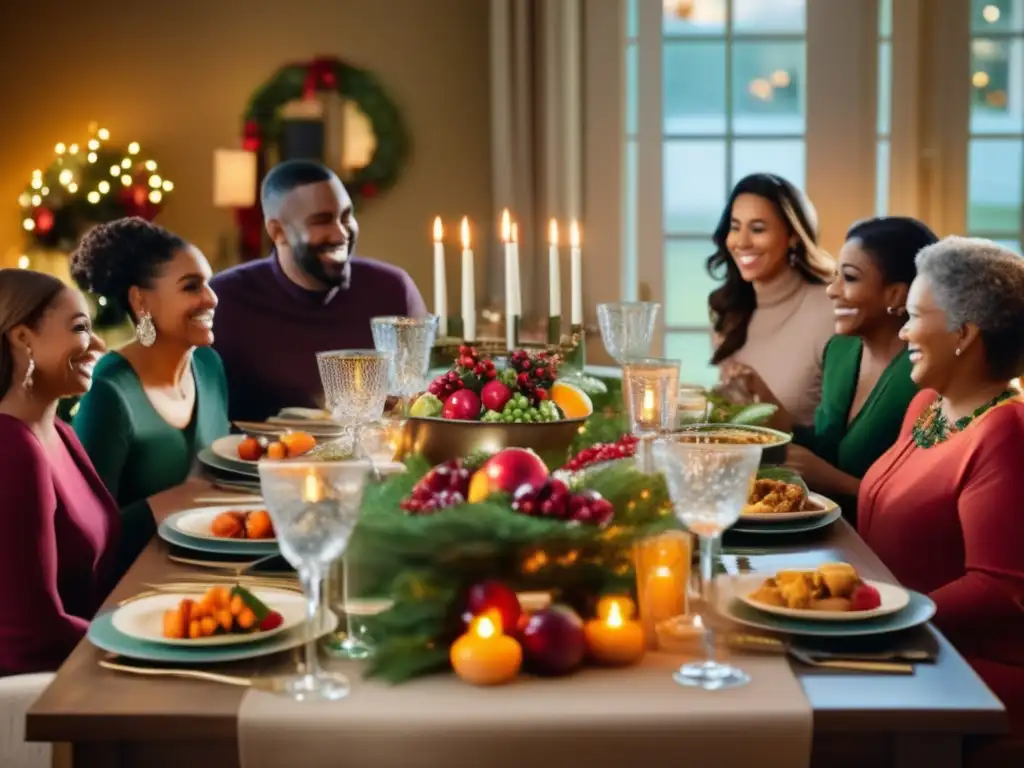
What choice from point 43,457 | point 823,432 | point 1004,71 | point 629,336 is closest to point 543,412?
point 629,336

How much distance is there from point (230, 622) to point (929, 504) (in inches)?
43.3

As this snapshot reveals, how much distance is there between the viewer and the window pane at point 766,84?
4.71 metres

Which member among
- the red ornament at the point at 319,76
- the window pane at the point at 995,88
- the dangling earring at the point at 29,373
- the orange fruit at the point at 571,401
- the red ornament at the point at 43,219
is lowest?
the orange fruit at the point at 571,401

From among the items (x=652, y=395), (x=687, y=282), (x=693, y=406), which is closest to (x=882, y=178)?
(x=687, y=282)

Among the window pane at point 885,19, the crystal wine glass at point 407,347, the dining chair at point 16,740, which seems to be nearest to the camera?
the dining chair at point 16,740

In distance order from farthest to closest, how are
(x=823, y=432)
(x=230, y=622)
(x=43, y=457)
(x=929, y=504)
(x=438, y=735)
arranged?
(x=823, y=432), (x=929, y=504), (x=43, y=457), (x=230, y=622), (x=438, y=735)

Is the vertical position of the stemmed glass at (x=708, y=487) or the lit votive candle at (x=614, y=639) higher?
the stemmed glass at (x=708, y=487)

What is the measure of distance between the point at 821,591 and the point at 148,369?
1461mm

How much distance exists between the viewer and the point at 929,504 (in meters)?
2.11

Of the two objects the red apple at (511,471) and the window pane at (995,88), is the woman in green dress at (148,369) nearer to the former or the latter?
the red apple at (511,471)

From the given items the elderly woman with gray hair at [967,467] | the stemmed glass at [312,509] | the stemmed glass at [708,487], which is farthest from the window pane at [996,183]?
the stemmed glass at [312,509]

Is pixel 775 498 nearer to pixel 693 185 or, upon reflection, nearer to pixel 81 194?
pixel 693 185

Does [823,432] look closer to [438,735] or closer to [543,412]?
[543,412]

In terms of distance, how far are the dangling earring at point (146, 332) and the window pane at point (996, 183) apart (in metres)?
3.08
